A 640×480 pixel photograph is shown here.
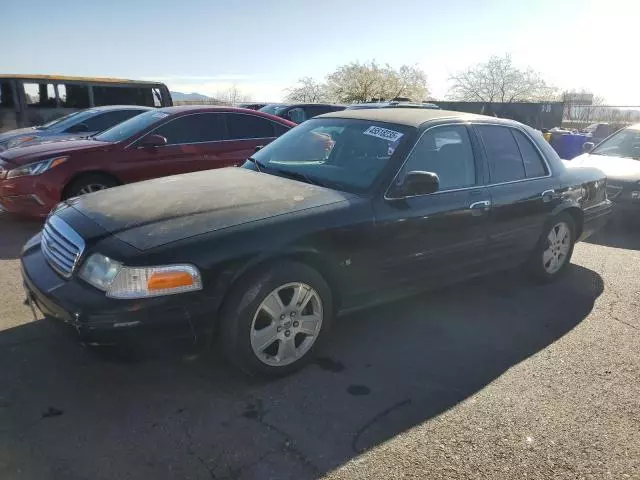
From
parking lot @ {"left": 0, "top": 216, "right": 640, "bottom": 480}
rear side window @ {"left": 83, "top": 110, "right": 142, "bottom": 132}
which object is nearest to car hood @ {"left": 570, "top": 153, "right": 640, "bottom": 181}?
parking lot @ {"left": 0, "top": 216, "right": 640, "bottom": 480}

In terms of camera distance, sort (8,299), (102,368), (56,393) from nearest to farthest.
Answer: (56,393) → (102,368) → (8,299)

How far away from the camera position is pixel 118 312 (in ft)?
8.49

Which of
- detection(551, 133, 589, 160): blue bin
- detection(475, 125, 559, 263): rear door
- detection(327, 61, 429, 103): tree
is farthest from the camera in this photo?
detection(327, 61, 429, 103): tree

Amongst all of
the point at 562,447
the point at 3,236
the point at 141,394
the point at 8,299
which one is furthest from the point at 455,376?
the point at 3,236

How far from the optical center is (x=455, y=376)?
3.30 metres

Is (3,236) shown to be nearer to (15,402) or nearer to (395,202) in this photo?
(15,402)

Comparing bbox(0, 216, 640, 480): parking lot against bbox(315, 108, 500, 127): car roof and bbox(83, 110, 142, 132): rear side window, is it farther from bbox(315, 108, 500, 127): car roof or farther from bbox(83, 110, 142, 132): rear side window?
bbox(83, 110, 142, 132): rear side window

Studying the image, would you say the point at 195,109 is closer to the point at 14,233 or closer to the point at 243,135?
the point at 243,135

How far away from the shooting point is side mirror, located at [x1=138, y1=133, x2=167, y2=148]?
6.45 m

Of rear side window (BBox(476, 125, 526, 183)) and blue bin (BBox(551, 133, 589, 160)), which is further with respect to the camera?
blue bin (BBox(551, 133, 589, 160))

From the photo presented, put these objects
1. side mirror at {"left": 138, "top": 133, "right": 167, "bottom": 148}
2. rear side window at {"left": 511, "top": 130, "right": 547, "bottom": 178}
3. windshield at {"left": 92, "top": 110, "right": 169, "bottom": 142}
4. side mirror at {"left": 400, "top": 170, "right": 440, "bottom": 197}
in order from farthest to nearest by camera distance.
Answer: windshield at {"left": 92, "top": 110, "right": 169, "bottom": 142} < side mirror at {"left": 138, "top": 133, "right": 167, "bottom": 148} < rear side window at {"left": 511, "top": 130, "right": 547, "bottom": 178} < side mirror at {"left": 400, "top": 170, "right": 440, "bottom": 197}

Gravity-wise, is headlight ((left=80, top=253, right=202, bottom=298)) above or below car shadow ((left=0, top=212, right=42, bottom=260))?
above

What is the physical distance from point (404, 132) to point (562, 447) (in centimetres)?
229

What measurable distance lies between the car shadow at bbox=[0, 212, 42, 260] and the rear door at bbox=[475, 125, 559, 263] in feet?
15.2
